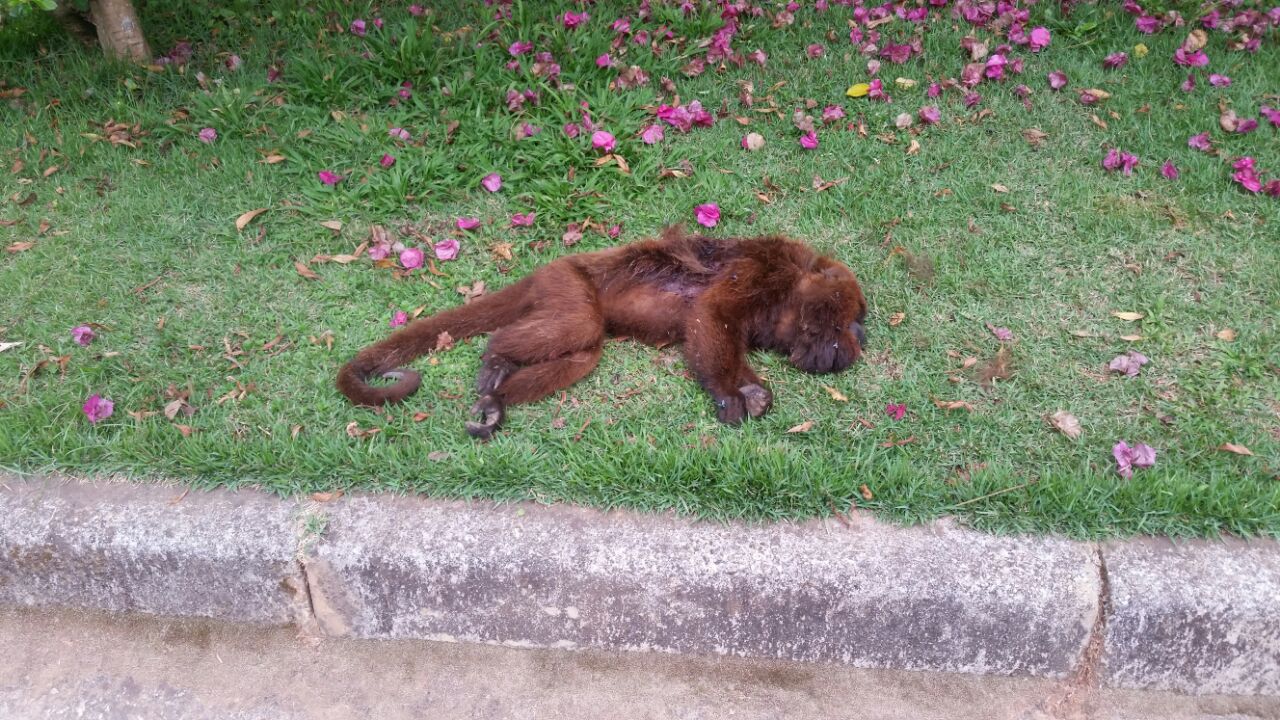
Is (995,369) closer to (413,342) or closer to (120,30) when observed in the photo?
(413,342)

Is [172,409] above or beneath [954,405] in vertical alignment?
above

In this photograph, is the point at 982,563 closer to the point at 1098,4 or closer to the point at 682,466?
the point at 682,466

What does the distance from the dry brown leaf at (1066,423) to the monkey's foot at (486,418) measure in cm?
192

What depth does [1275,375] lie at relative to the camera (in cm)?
321

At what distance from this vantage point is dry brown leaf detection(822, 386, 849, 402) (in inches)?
125

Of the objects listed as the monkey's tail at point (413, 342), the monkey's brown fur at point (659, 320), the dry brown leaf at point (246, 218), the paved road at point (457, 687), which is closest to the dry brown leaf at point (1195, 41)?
the monkey's brown fur at point (659, 320)

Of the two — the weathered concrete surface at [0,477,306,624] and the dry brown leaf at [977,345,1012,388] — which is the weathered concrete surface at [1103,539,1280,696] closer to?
the dry brown leaf at [977,345,1012,388]

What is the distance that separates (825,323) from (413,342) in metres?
1.56

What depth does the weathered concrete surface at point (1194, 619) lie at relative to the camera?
2465 millimetres

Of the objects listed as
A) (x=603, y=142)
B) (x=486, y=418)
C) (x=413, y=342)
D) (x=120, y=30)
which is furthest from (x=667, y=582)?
(x=120, y=30)

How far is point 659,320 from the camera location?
Answer: 3439 mm

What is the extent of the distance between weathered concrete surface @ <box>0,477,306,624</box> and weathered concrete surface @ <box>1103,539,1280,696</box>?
245 cm

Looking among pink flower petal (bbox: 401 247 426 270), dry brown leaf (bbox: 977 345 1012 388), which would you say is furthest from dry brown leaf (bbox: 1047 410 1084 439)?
pink flower petal (bbox: 401 247 426 270)

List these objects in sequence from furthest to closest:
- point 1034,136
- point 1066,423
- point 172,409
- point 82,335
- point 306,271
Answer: point 1034,136, point 306,271, point 82,335, point 172,409, point 1066,423
